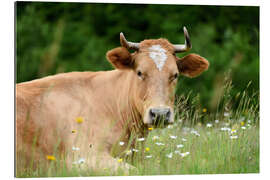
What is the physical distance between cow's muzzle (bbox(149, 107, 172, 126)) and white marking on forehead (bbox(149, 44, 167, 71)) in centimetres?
56

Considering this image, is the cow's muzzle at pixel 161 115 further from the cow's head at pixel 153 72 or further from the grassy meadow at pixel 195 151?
the grassy meadow at pixel 195 151

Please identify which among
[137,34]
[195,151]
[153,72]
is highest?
[137,34]

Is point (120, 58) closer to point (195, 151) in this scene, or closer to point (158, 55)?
point (158, 55)

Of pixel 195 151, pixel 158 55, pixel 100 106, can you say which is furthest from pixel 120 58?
pixel 195 151

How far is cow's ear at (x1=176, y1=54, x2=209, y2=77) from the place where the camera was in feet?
19.8

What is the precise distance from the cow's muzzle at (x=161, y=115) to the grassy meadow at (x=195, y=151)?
0.64ft

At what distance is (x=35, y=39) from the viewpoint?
767cm

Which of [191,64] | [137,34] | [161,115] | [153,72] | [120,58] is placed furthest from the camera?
[137,34]

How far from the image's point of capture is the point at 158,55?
5.69m

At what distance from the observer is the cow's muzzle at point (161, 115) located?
17.1ft

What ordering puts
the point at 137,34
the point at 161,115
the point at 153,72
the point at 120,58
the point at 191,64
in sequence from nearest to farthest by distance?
the point at 161,115, the point at 153,72, the point at 120,58, the point at 191,64, the point at 137,34

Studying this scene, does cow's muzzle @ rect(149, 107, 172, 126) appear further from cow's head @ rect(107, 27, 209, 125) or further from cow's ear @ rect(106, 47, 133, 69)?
cow's ear @ rect(106, 47, 133, 69)

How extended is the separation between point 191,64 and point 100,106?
4.12 feet

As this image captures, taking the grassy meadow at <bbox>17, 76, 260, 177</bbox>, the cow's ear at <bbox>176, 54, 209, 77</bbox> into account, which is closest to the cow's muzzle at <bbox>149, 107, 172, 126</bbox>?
the grassy meadow at <bbox>17, 76, 260, 177</bbox>
